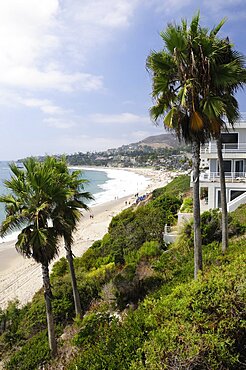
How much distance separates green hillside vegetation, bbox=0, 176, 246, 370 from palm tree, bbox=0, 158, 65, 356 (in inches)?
82.7

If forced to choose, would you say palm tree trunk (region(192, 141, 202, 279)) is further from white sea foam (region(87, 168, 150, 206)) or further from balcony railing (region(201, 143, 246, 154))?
white sea foam (region(87, 168, 150, 206))

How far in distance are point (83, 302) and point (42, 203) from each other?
614 cm

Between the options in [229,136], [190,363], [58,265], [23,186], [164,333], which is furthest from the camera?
[229,136]

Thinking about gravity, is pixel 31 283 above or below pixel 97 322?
below

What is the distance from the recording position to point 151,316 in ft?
16.6

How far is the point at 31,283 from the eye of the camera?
24422 mm

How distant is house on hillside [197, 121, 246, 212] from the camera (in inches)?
805

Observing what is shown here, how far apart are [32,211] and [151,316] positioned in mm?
4695

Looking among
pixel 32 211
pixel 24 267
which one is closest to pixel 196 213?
pixel 32 211

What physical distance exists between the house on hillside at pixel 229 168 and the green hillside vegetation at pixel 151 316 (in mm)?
4222

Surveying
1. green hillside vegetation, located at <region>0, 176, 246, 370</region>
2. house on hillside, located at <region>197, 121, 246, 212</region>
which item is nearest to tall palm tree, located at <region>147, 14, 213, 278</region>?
green hillside vegetation, located at <region>0, 176, 246, 370</region>

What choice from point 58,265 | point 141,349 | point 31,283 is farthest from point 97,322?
point 31,283

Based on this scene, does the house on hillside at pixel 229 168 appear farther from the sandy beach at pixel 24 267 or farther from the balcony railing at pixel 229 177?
the sandy beach at pixel 24 267

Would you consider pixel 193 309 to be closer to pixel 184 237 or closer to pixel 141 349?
pixel 141 349
